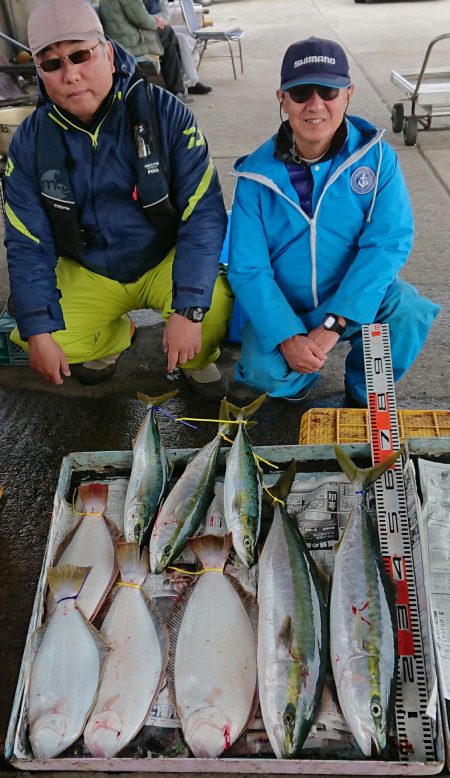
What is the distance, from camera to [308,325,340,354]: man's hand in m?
2.55

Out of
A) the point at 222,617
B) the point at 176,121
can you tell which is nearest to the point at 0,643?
the point at 222,617

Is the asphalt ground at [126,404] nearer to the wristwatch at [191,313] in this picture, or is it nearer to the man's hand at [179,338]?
the man's hand at [179,338]

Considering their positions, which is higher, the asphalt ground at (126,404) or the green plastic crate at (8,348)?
the green plastic crate at (8,348)

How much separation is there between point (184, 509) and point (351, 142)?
1.51 meters

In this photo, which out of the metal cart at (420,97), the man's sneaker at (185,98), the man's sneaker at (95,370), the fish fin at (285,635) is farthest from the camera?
the man's sneaker at (185,98)

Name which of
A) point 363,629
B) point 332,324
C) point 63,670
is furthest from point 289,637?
point 332,324

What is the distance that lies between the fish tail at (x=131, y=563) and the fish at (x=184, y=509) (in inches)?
1.3

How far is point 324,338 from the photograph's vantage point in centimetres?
256

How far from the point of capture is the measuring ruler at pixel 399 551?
1.60 m

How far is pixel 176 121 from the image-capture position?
2.70m

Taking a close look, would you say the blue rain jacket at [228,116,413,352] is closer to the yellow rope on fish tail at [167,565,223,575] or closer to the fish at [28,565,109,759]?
the yellow rope on fish tail at [167,565,223,575]

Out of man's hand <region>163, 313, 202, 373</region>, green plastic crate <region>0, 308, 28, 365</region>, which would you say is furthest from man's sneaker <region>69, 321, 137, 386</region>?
man's hand <region>163, 313, 202, 373</region>

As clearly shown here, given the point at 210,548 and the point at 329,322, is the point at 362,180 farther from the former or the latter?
the point at 210,548

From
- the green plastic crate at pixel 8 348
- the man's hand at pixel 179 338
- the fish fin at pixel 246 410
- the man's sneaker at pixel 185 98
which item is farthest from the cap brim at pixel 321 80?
the man's sneaker at pixel 185 98
